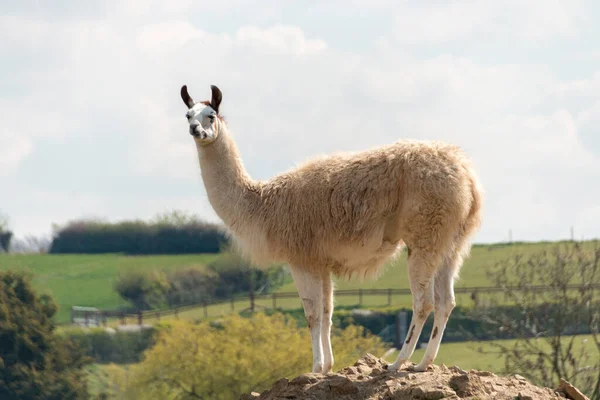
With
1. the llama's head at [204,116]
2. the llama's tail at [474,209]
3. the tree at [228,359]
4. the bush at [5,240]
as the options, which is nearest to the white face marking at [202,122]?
the llama's head at [204,116]

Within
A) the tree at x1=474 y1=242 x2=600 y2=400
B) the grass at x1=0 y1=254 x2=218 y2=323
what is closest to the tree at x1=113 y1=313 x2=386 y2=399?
the tree at x1=474 y1=242 x2=600 y2=400

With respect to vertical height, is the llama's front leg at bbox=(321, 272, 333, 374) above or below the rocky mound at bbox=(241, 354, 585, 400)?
above

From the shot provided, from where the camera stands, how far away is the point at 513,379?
52.2 feet

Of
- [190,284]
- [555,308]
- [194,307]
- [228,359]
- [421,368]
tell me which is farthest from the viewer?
[190,284]

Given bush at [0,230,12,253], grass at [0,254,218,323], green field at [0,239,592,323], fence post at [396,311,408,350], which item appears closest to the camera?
fence post at [396,311,408,350]

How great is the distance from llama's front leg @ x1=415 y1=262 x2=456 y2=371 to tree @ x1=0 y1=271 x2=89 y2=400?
5375 cm

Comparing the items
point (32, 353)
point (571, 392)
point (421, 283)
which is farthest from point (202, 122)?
point (32, 353)

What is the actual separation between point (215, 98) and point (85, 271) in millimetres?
82052

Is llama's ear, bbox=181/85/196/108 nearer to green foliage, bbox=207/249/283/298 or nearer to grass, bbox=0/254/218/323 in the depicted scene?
green foliage, bbox=207/249/283/298

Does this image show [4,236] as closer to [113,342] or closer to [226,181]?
[113,342]

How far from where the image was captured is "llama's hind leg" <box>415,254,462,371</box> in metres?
15.7

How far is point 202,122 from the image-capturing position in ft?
54.2

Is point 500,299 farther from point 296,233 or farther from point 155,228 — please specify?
point 296,233

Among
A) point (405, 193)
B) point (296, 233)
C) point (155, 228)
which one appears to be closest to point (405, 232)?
point (405, 193)
